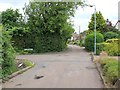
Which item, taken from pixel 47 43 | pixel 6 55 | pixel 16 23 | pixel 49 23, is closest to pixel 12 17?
pixel 16 23

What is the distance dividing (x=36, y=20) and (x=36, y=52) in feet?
12.5

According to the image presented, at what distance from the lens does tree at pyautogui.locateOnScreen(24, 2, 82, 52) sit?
31875 millimetres

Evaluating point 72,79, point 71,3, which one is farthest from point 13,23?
point 72,79

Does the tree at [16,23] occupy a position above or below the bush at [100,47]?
above

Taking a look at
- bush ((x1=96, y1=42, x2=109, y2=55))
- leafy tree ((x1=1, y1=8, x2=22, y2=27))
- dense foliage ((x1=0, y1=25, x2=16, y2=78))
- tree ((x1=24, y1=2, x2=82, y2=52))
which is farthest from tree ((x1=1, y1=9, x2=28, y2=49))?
dense foliage ((x1=0, y1=25, x2=16, y2=78))

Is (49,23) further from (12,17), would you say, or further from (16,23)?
(12,17)

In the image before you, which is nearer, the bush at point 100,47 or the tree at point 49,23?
the bush at point 100,47

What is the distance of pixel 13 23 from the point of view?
1319 inches

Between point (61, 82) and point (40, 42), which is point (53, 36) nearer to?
point (40, 42)

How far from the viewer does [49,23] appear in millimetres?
31641

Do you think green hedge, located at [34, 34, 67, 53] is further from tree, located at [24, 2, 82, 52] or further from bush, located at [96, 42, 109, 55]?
bush, located at [96, 42, 109, 55]

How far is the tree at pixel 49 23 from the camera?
3188 centimetres

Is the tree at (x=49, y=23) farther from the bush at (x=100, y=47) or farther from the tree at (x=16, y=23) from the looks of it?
the bush at (x=100, y=47)

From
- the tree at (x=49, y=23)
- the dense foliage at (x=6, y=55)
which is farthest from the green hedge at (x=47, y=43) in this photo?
the dense foliage at (x=6, y=55)
